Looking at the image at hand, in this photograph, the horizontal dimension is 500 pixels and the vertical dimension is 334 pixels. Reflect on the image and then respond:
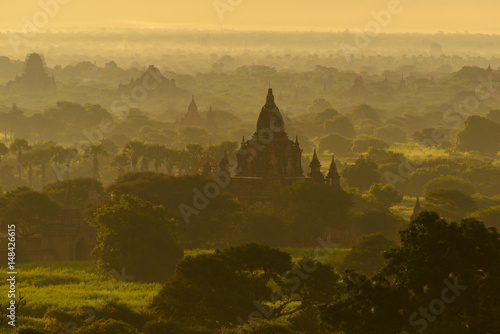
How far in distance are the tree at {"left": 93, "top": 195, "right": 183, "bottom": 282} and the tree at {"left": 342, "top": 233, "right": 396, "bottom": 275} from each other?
15.0 meters

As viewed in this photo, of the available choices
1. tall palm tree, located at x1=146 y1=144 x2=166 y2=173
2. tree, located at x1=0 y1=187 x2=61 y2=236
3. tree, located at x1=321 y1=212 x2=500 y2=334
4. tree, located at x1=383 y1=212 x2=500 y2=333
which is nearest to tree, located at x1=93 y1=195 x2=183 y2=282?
tree, located at x1=0 y1=187 x2=61 y2=236

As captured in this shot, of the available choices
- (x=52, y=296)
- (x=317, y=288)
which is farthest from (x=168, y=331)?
(x=52, y=296)

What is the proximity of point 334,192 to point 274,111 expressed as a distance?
13.8m

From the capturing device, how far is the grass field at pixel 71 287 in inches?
3268

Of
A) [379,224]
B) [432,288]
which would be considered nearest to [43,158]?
[379,224]

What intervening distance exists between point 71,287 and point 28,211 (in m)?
21.7

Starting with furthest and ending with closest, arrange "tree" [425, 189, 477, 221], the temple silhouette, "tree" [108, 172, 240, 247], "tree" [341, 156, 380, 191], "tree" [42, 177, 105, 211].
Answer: "tree" [341, 156, 380, 191], "tree" [425, 189, 477, 221], the temple silhouette, "tree" [42, 177, 105, 211], "tree" [108, 172, 240, 247]

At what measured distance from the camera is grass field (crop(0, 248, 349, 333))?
3268 inches

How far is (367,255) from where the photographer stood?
98.1m

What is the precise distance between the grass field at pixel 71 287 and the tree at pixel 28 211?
10.0 m

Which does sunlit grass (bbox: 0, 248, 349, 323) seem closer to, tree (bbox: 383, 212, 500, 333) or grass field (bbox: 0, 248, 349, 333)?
grass field (bbox: 0, 248, 349, 333)

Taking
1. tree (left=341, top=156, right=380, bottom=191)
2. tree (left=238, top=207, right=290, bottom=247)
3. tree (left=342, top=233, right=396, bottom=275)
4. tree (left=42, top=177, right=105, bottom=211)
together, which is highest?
tree (left=341, top=156, right=380, bottom=191)

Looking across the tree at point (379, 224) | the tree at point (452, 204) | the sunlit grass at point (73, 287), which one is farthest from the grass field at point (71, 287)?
the tree at point (452, 204)

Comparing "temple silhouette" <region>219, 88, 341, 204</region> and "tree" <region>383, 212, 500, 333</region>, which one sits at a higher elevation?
"temple silhouette" <region>219, 88, 341, 204</region>
